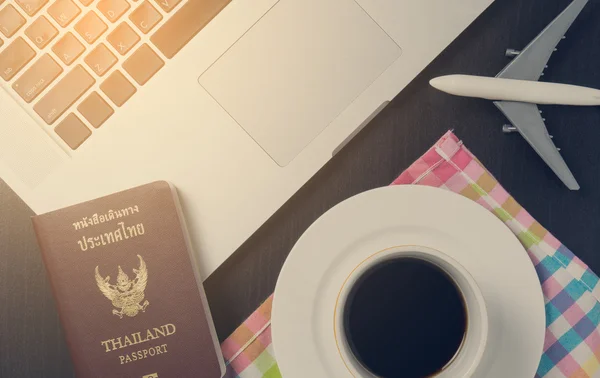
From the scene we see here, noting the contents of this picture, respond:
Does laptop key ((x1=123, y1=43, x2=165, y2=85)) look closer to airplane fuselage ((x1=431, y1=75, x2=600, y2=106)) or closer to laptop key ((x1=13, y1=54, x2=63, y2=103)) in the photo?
laptop key ((x1=13, y1=54, x2=63, y2=103))

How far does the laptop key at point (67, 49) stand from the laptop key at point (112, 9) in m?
0.04

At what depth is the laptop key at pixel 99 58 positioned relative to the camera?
50 cm

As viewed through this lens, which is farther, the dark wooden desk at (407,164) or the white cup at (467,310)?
the dark wooden desk at (407,164)

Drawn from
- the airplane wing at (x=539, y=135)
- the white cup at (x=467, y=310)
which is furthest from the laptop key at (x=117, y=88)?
the airplane wing at (x=539, y=135)

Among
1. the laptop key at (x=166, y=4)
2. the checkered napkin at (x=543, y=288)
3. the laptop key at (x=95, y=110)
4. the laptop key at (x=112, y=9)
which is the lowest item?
the checkered napkin at (x=543, y=288)

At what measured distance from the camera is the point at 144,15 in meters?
0.50

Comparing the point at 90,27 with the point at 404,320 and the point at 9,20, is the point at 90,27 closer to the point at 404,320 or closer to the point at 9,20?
the point at 9,20

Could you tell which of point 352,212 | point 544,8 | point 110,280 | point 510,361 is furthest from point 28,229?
point 544,8

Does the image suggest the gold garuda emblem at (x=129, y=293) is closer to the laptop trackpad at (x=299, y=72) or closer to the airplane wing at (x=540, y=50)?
the laptop trackpad at (x=299, y=72)

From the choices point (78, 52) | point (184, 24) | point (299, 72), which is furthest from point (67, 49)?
point (299, 72)

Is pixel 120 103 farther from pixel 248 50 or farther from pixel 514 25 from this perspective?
pixel 514 25

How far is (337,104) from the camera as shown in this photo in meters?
0.53

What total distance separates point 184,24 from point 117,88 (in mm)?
92

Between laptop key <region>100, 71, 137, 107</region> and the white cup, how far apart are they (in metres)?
0.28
